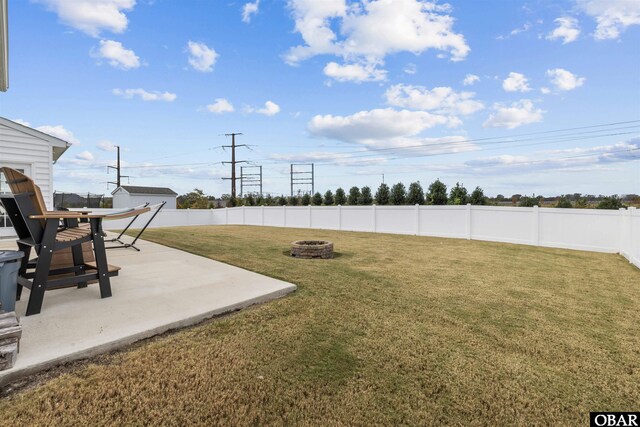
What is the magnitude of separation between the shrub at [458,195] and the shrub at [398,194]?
8.60ft

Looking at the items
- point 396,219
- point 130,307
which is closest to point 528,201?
point 396,219

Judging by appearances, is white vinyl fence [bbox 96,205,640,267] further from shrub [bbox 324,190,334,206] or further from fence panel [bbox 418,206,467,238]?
shrub [bbox 324,190,334,206]

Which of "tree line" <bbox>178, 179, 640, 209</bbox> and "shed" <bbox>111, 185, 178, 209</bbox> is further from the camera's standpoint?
"shed" <bbox>111, 185, 178, 209</bbox>

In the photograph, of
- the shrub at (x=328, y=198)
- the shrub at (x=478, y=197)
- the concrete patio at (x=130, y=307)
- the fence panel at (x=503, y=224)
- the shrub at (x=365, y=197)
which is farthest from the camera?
the shrub at (x=328, y=198)

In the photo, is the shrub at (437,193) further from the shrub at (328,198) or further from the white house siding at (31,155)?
the white house siding at (31,155)

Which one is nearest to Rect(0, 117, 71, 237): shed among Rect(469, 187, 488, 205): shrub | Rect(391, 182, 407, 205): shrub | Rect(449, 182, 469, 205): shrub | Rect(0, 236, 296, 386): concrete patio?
Rect(0, 236, 296, 386): concrete patio

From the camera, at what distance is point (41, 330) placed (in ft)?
8.34

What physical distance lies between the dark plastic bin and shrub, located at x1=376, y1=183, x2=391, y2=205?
1681cm

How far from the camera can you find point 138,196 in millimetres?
30609

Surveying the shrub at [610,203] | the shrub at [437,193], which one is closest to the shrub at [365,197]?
the shrub at [437,193]

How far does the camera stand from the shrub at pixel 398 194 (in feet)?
57.4

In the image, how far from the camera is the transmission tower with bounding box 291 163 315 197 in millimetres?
42031

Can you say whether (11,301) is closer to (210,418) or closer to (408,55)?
(210,418)

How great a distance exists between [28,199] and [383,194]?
656 inches
